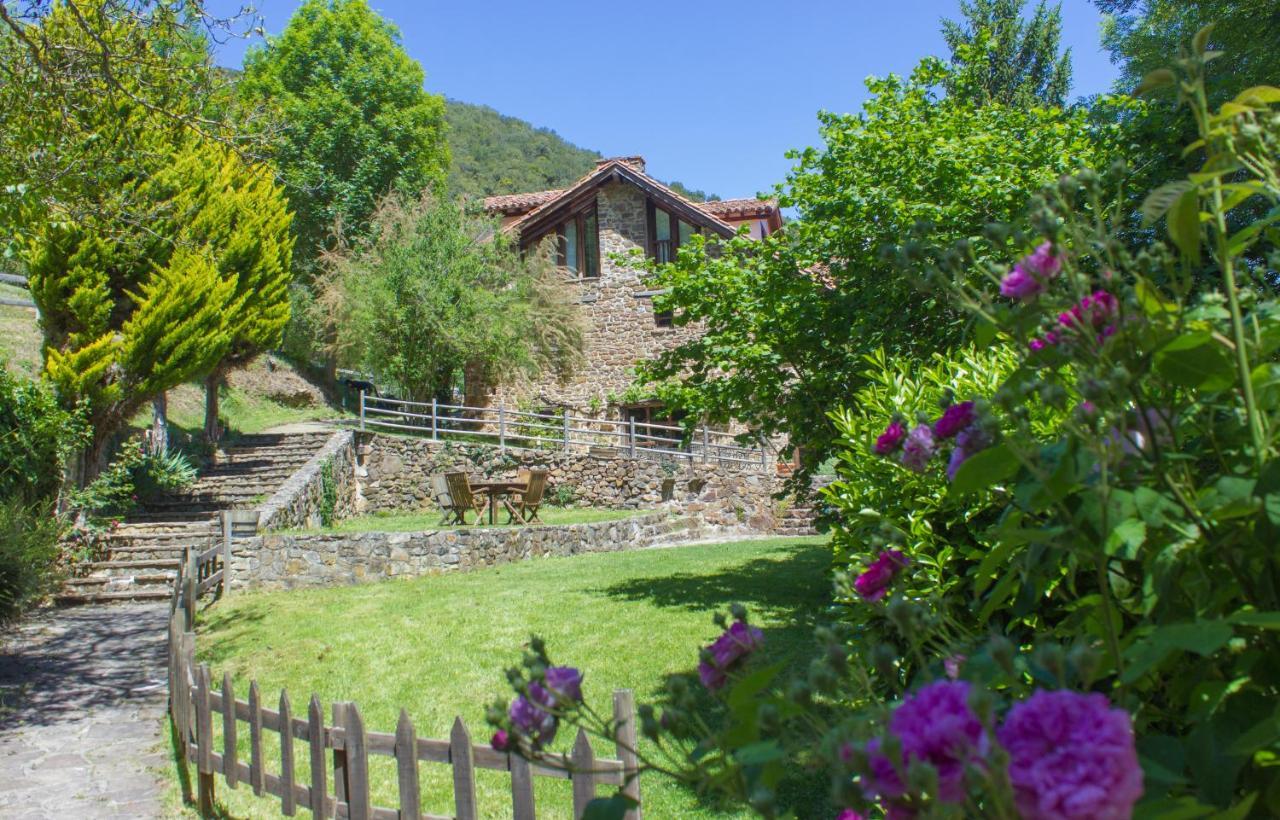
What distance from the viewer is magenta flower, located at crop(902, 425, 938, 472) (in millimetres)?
1622

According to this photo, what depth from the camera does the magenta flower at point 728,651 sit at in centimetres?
139

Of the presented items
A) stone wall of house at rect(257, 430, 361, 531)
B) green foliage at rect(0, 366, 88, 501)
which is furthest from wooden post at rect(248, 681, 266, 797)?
green foliage at rect(0, 366, 88, 501)

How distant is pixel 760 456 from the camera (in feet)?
74.1

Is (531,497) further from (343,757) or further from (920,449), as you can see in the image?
(920,449)

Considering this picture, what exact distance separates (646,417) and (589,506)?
5.72 meters

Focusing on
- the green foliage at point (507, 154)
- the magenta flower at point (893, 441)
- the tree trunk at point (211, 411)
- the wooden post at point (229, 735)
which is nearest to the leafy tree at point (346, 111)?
the tree trunk at point (211, 411)

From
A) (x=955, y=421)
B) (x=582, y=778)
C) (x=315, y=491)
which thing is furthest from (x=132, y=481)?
(x=955, y=421)

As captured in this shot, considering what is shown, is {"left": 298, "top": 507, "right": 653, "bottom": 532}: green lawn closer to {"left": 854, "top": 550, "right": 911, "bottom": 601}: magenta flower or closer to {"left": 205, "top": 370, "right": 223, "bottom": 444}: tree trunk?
{"left": 205, "top": 370, "right": 223, "bottom": 444}: tree trunk

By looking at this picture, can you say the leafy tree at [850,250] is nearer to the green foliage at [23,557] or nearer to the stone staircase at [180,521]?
the green foliage at [23,557]

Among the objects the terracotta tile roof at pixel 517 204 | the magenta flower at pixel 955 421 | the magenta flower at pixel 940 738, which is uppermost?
the terracotta tile roof at pixel 517 204

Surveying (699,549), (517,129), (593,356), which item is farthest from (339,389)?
(517,129)

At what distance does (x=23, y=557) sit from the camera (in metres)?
9.26

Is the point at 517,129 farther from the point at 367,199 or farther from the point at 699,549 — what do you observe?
the point at 699,549

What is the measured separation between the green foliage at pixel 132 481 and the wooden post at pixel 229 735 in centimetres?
988
